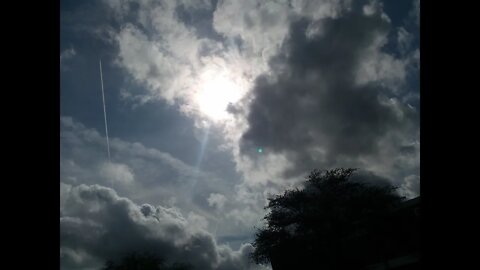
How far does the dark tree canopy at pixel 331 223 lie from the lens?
36344 mm

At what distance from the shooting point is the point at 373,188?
125 ft

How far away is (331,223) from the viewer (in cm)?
3647

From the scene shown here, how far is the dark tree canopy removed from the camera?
36344mm

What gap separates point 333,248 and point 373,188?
25.4 feet
